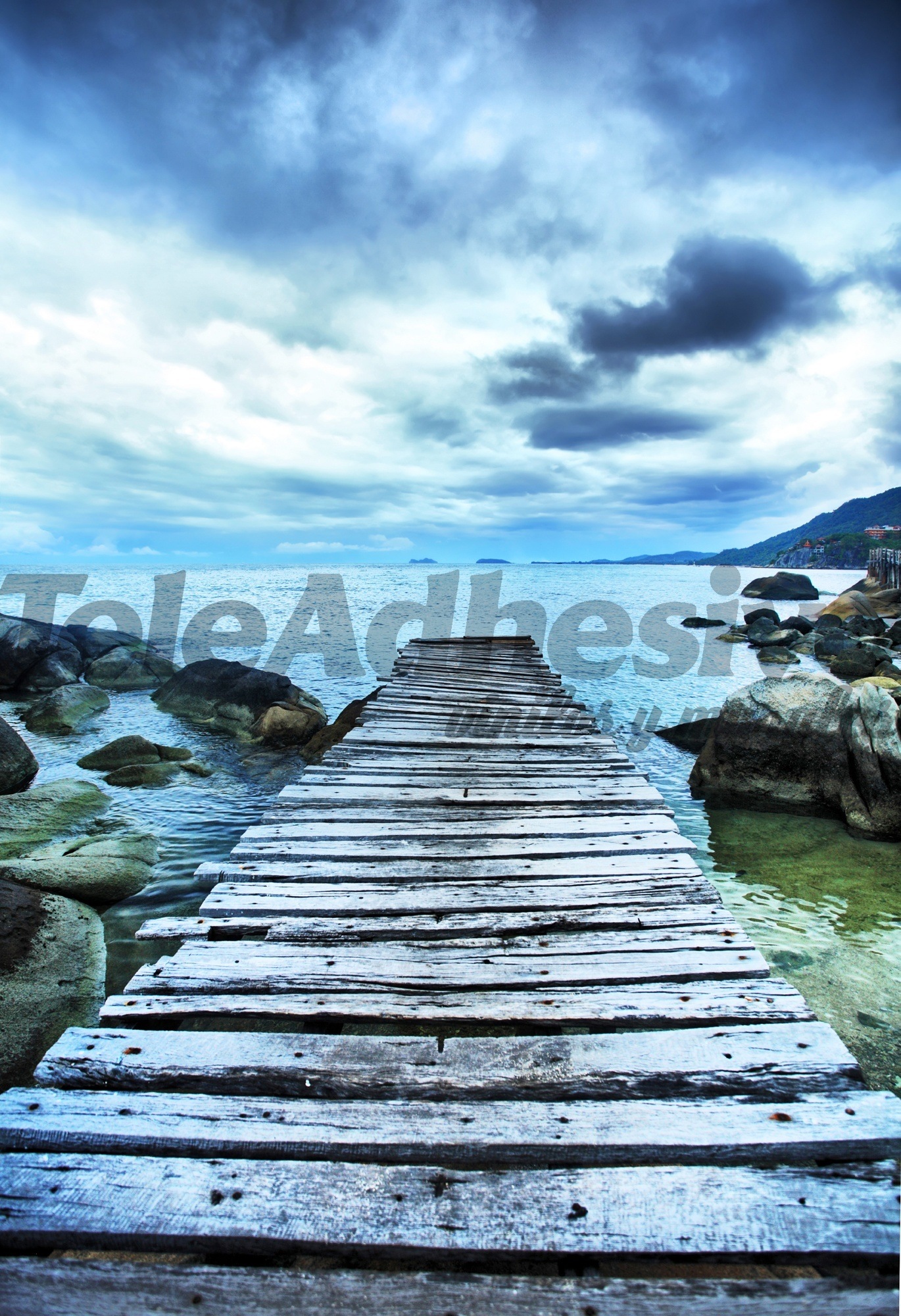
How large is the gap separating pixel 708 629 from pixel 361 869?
37.9m

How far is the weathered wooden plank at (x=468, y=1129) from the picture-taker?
210 centimetres

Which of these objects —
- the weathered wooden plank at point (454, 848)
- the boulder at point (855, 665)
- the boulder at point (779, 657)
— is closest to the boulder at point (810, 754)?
the weathered wooden plank at point (454, 848)

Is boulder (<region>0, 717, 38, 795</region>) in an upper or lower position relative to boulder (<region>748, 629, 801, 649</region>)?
lower

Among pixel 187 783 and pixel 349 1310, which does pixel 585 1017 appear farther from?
pixel 187 783

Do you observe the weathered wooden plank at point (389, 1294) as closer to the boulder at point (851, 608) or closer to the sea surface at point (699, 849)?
the sea surface at point (699, 849)

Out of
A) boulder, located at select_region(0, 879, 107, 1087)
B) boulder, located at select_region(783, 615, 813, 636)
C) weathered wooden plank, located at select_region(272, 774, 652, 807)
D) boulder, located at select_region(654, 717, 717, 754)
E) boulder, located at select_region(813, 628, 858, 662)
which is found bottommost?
boulder, located at select_region(0, 879, 107, 1087)

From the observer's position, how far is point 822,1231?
1835 millimetres

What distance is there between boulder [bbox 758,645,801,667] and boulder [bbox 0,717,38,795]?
964 inches

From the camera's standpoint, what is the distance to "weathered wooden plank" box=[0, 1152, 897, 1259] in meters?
1.82

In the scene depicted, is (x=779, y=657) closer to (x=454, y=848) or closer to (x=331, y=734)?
(x=331, y=734)

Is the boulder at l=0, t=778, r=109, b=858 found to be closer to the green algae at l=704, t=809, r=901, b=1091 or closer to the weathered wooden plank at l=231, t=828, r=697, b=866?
the weathered wooden plank at l=231, t=828, r=697, b=866

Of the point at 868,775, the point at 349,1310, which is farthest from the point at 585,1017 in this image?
the point at 868,775

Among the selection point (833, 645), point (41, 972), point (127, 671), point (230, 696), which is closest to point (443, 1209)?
point (41, 972)

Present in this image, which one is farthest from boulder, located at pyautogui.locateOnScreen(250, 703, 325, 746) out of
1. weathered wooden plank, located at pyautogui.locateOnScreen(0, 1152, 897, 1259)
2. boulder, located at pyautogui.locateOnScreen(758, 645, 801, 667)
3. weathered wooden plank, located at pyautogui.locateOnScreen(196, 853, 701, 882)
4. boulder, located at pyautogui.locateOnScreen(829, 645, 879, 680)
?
boulder, located at pyautogui.locateOnScreen(758, 645, 801, 667)
